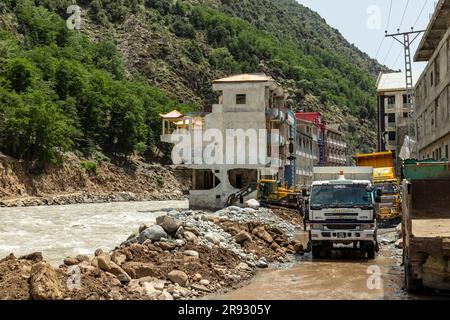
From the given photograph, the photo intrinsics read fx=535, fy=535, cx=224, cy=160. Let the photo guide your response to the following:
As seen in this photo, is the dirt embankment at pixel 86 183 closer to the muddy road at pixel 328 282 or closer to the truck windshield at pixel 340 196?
the truck windshield at pixel 340 196

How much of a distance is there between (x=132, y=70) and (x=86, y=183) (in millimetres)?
54422

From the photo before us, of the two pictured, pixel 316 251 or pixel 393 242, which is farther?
pixel 393 242

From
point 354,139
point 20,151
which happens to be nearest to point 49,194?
point 20,151

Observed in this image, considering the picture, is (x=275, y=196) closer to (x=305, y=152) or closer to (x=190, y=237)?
(x=190, y=237)

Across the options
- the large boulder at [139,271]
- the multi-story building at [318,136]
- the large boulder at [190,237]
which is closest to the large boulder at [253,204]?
the large boulder at [190,237]

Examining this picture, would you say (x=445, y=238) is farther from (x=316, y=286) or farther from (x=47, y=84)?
(x=47, y=84)

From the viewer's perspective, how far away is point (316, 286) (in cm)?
1355

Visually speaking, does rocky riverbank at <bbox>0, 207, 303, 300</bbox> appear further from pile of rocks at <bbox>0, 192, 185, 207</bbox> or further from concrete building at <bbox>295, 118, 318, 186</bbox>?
concrete building at <bbox>295, 118, 318, 186</bbox>

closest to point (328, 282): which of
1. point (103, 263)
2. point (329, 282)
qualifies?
point (329, 282)

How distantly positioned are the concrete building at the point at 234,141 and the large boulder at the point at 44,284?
1282 inches

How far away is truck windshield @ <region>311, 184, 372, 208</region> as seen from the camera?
16984 mm

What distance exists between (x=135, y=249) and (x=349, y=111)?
134 metres

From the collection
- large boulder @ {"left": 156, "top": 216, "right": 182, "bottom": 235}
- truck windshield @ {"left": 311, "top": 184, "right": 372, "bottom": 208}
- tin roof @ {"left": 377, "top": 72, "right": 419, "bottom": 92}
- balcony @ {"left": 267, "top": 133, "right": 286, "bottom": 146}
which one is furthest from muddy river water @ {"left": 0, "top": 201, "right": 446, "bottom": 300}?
tin roof @ {"left": 377, "top": 72, "right": 419, "bottom": 92}

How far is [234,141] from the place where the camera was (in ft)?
147
